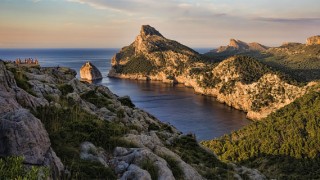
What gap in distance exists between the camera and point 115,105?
110ft

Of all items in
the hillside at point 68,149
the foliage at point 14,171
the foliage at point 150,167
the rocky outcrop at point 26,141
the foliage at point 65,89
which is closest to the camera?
the foliage at point 14,171

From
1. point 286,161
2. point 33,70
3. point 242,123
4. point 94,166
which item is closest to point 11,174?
point 94,166

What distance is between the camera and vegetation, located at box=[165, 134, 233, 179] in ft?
70.2

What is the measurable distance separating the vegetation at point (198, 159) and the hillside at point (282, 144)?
228ft

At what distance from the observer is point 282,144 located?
122m

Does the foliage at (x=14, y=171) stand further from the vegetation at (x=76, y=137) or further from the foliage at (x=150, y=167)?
the foliage at (x=150, y=167)

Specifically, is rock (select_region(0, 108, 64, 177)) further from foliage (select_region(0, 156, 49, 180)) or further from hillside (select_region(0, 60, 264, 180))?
foliage (select_region(0, 156, 49, 180))

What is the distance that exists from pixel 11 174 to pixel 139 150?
9.24 meters

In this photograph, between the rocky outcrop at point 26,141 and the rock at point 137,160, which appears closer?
the rocky outcrop at point 26,141

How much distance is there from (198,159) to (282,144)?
10657cm

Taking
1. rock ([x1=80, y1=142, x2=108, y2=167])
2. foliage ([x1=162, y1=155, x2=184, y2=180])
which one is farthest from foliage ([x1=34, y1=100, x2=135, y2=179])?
foliage ([x1=162, y1=155, x2=184, y2=180])

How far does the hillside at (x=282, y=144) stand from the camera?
10238cm

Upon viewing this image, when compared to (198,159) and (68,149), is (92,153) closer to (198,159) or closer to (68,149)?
(68,149)

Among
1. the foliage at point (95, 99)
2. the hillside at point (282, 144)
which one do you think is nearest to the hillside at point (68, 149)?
the foliage at point (95, 99)
